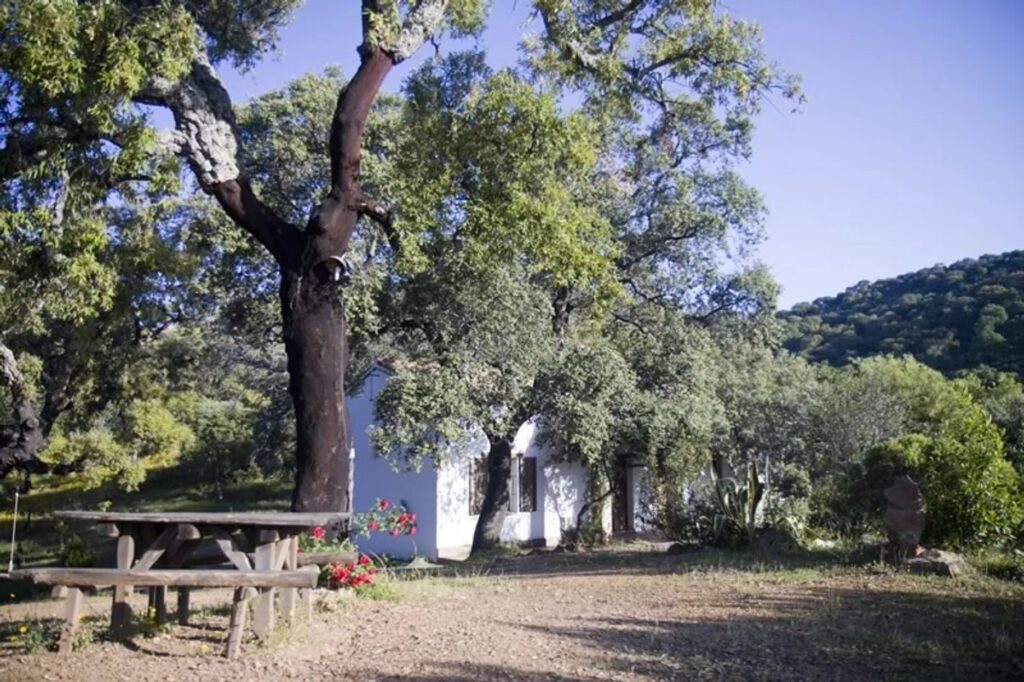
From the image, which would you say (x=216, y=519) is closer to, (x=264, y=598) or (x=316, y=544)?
(x=264, y=598)

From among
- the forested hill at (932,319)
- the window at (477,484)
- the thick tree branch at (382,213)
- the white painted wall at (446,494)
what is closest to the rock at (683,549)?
the white painted wall at (446,494)

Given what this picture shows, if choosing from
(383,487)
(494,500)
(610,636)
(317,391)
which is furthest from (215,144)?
(383,487)

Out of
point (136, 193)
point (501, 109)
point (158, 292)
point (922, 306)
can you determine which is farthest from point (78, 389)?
point (922, 306)

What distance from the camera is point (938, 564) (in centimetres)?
977

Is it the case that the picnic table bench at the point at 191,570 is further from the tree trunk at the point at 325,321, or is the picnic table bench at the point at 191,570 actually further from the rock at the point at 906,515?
the rock at the point at 906,515

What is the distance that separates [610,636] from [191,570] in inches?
133

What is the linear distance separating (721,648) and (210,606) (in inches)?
200

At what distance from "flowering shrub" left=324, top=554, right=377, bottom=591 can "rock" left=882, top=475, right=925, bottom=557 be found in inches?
261

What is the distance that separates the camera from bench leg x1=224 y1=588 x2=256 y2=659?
6.02m

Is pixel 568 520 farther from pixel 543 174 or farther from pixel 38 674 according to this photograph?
pixel 38 674

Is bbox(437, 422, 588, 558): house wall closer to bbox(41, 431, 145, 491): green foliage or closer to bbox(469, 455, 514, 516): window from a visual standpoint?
bbox(469, 455, 514, 516): window

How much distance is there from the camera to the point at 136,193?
1029cm

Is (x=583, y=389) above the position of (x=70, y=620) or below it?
above

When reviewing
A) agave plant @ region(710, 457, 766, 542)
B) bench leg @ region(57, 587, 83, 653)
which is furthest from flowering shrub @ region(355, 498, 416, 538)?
agave plant @ region(710, 457, 766, 542)
